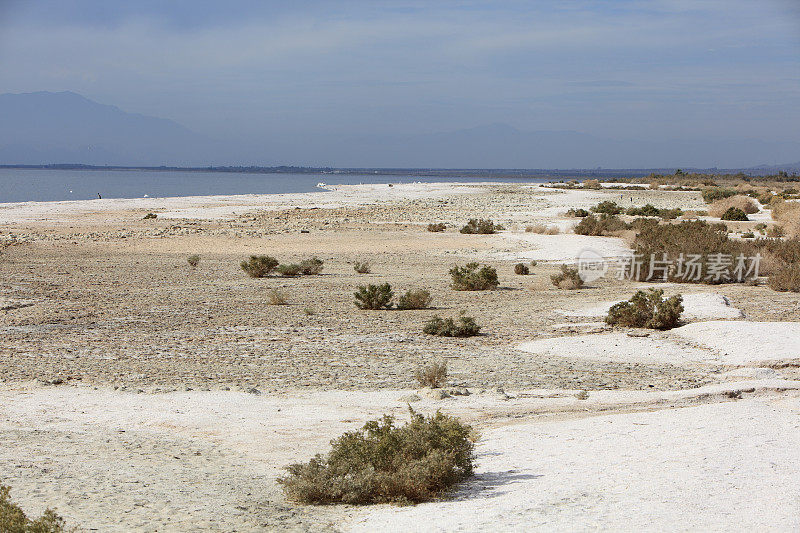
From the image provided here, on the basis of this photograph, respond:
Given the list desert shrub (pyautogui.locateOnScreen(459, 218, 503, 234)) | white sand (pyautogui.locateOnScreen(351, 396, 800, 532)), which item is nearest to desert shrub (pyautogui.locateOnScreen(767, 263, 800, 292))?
white sand (pyautogui.locateOnScreen(351, 396, 800, 532))

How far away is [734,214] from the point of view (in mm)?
36188

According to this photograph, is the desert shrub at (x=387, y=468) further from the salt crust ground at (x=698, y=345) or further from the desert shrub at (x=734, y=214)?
the desert shrub at (x=734, y=214)

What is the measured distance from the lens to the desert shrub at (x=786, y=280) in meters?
17.0

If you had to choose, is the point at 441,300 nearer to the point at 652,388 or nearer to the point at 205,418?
the point at 652,388

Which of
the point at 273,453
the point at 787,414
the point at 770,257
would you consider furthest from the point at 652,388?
the point at 770,257

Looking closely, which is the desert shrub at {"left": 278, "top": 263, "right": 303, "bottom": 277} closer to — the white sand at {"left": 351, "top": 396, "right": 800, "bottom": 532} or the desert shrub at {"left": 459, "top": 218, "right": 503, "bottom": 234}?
the desert shrub at {"left": 459, "top": 218, "right": 503, "bottom": 234}

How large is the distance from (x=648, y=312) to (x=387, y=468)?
28.1 feet

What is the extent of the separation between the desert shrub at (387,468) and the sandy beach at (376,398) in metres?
0.16

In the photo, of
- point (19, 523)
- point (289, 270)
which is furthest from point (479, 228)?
point (19, 523)

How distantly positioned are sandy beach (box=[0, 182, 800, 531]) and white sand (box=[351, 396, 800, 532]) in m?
0.02

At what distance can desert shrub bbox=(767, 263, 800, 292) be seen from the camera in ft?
55.8

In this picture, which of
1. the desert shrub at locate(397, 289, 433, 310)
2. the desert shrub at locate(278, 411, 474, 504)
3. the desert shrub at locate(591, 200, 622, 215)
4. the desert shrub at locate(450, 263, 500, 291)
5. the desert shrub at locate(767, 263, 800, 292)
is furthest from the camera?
the desert shrub at locate(591, 200, 622, 215)

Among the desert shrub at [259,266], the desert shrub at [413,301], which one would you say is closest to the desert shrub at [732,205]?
the desert shrub at [259,266]

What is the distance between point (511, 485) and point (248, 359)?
19.6ft
